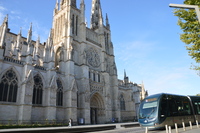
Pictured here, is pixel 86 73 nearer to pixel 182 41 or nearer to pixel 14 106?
pixel 14 106

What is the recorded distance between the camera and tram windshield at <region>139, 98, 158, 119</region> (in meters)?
12.6

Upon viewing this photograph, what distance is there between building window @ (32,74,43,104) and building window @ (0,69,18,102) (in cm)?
266

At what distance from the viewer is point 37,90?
2372 centimetres

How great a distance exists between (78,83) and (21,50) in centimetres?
1190

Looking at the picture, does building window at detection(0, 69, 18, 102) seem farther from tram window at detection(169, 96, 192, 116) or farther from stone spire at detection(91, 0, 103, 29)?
stone spire at detection(91, 0, 103, 29)

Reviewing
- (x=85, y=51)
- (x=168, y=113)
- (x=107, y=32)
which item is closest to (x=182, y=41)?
(x=168, y=113)

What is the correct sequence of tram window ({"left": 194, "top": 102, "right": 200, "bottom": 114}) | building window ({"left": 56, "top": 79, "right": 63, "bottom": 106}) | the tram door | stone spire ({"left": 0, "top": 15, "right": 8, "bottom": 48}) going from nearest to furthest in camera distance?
tram window ({"left": 194, "top": 102, "right": 200, "bottom": 114}) < stone spire ({"left": 0, "top": 15, "right": 8, "bottom": 48}) < building window ({"left": 56, "top": 79, "right": 63, "bottom": 106}) < the tram door

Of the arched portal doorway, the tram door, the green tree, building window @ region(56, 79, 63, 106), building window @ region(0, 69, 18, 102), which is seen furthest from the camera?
the arched portal doorway

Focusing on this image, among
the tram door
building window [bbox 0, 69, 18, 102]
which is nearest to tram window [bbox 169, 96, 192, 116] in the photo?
building window [bbox 0, 69, 18, 102]

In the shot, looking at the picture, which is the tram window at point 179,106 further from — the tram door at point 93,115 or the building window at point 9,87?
the tram door at point 93,115

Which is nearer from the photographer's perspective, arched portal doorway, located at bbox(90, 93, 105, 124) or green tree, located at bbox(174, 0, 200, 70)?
green tree, located at bbox(174, 0, 200, 70)

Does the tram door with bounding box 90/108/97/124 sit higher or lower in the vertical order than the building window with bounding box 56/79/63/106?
lower

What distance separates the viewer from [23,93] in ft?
69.4

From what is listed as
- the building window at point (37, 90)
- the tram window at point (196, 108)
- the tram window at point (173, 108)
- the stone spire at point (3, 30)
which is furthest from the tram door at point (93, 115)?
the tram window at point (173, 108)
